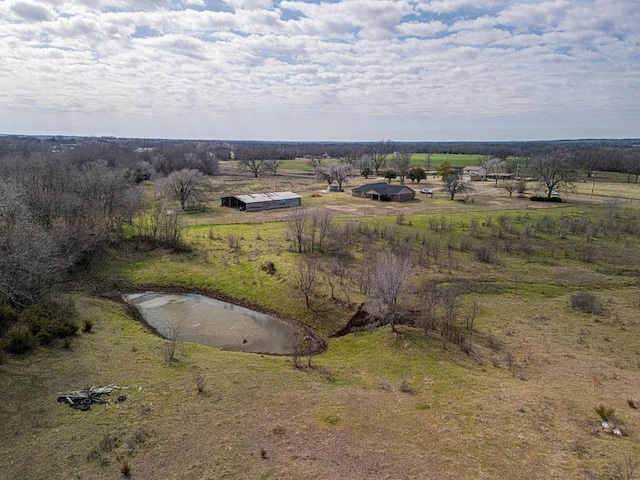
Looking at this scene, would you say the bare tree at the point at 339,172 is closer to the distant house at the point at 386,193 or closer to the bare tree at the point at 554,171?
the distant house at the point at 386,193

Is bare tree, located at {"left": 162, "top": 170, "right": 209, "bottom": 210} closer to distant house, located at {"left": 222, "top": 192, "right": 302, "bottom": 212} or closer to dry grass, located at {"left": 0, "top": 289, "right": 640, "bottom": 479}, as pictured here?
distant house, located at {"left": 222, "top": 192, "right": 302, "bottom": 212}


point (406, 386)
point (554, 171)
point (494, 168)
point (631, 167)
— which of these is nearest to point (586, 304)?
point (406, 386)

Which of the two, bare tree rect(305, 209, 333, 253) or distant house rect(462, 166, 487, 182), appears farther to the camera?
distant house rect(462, 166, 487, 182)

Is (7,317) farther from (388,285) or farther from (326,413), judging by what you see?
(388,285)

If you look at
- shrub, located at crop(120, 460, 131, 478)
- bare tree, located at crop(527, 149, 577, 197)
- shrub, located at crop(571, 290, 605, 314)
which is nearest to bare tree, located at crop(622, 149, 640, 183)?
bare tree, located at crop(527, 149, 577, 197)

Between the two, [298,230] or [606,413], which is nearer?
[606,413]

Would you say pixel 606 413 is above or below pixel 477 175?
below
